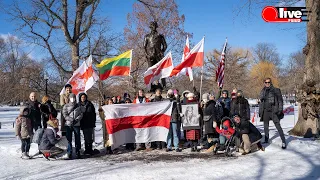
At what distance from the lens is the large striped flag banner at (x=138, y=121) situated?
8922 millimetres

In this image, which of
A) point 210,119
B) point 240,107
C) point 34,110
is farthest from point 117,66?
point 240,107

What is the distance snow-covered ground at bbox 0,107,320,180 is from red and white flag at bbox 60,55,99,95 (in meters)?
2.50

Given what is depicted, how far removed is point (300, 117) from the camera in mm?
10703

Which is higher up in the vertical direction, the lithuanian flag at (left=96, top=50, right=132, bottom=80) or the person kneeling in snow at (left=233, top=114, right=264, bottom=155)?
the lithuanian flag at (left=96, top=50, right=132, bottom=80)

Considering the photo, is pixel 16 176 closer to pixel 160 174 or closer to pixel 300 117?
pixel 160 174

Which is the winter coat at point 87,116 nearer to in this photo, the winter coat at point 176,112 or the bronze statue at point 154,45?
the winter coat at point 176,112

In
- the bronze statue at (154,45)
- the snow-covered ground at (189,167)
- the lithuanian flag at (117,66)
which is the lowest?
the snow-covered ground at (189,167)

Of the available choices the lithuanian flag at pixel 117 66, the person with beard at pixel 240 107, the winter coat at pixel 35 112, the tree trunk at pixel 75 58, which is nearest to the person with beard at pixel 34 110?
the winter coat at pixel 35 112

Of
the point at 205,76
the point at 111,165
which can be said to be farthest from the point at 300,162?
the point at 205,76

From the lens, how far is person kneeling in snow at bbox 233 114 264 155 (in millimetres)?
7688

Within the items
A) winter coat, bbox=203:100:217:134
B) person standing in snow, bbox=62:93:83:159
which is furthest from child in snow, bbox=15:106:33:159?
winter coat, bbox=203:100:217:134

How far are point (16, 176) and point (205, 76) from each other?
44.8 m

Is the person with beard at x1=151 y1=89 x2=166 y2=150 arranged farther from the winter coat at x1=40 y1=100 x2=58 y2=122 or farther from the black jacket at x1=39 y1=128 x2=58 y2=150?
the winter coat at x1=40 y1=100 x2=58 y2=122

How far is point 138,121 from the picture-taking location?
9164 mm
